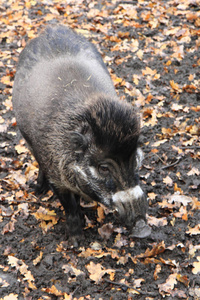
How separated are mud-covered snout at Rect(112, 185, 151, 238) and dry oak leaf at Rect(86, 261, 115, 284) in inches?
36.2

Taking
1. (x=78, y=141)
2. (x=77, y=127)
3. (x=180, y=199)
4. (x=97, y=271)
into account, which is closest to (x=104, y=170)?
(x=78, y=141)

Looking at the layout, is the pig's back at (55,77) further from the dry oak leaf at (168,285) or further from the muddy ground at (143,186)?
the dry oak leaf at (168,285)

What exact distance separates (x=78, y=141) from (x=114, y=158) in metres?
0.45

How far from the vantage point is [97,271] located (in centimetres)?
446

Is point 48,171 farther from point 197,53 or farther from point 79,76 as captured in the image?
point 197,53

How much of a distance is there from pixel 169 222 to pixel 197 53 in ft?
14.0

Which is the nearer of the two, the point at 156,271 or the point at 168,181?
the point at 156,271

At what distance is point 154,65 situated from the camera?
26.2 ft

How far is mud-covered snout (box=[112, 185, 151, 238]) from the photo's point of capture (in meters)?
3.72

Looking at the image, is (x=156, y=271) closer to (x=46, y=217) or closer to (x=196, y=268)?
(x=196, y=268)

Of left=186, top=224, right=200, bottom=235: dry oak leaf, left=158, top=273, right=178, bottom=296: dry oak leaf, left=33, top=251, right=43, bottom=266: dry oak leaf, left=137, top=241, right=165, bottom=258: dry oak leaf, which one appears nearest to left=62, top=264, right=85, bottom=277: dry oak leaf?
left=33, top=251, right=43, bottom=266: dry oak leaf

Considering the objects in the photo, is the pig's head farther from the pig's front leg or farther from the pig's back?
the pig's front leg

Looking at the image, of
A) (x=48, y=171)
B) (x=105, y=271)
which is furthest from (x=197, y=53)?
(x=105, y=271)

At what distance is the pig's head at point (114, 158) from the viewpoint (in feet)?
12.3
